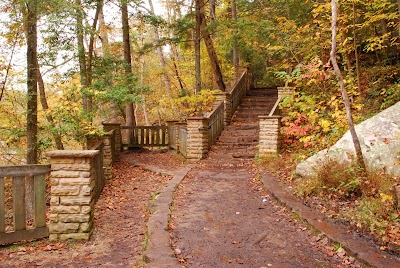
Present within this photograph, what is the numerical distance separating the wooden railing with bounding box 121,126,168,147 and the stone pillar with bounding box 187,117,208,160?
3525 mm

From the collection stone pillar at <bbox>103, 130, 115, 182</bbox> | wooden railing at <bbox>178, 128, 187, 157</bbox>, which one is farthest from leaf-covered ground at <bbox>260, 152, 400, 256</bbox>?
wooden railing at <bbox>178, 128, 187, 157</bbox>

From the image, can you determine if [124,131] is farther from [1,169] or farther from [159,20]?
[1,169]

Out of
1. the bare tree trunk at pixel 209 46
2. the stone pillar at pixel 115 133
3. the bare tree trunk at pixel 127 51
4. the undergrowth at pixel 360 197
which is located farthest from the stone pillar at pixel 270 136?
the bare tree trunk at pixel 209 46

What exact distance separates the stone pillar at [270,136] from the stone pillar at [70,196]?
19.5ft

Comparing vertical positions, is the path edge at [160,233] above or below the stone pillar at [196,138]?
below

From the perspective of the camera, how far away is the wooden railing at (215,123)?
10516 millimetres

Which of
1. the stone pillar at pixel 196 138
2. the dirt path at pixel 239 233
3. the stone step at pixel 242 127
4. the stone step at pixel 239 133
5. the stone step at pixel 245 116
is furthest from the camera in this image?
the stone step at pixel 245 116

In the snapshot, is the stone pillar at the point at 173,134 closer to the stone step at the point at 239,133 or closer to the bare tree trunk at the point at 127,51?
the stone step at the point at 239,133

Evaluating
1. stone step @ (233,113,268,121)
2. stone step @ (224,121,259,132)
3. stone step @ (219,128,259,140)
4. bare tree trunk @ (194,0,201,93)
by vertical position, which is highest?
bare tree trunk @ (194,0,201,93)

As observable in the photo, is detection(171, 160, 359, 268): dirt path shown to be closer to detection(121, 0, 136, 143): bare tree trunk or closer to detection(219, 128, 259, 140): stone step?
detection(219, 128, 259, 140): stone step

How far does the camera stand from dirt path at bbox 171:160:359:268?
3.39m

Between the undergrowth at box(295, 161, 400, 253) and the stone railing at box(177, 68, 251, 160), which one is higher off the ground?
the stone railing at box(177, 68, 251, 160)

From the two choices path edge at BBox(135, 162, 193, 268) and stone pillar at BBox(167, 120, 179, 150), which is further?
stone pillar at BBox(167, 120, 179, 150)

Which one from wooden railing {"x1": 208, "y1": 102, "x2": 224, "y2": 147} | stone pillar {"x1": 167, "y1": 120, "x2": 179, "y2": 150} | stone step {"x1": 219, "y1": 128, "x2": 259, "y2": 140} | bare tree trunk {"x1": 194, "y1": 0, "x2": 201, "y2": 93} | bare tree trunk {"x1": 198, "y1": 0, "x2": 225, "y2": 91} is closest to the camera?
wooden railing {"x1": 208, "y1": 102, "x2": 224, "y2": 147}
